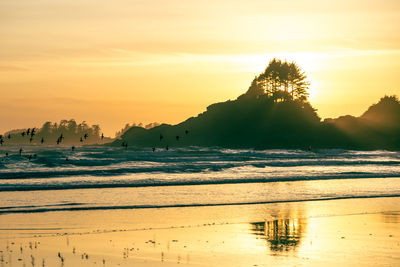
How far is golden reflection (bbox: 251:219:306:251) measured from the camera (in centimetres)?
1789

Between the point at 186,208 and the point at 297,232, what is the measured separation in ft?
23.1

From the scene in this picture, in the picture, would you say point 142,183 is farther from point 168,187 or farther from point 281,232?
point 281,232

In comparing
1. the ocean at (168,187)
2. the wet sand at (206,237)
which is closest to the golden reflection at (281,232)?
the wet sand at (206,237)

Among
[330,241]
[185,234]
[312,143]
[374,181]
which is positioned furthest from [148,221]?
[312,143]

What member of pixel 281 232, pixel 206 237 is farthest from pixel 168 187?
pixel 206 237

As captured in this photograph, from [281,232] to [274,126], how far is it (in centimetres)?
11683

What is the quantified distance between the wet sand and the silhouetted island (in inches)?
3903

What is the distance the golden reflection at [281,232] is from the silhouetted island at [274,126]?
100768mm

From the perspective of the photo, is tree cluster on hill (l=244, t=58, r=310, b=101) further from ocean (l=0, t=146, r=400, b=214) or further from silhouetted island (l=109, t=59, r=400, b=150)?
ocean (l=0, t=146, r=400, b=214)

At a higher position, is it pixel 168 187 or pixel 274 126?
pixel 274 126

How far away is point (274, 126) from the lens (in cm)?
13612

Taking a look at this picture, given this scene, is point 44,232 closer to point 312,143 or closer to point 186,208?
point 186,208

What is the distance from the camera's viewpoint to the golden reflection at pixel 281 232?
17.9 meters

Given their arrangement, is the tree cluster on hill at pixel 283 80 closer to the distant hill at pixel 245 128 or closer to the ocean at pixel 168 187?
the distant hill at pixel 245 128
